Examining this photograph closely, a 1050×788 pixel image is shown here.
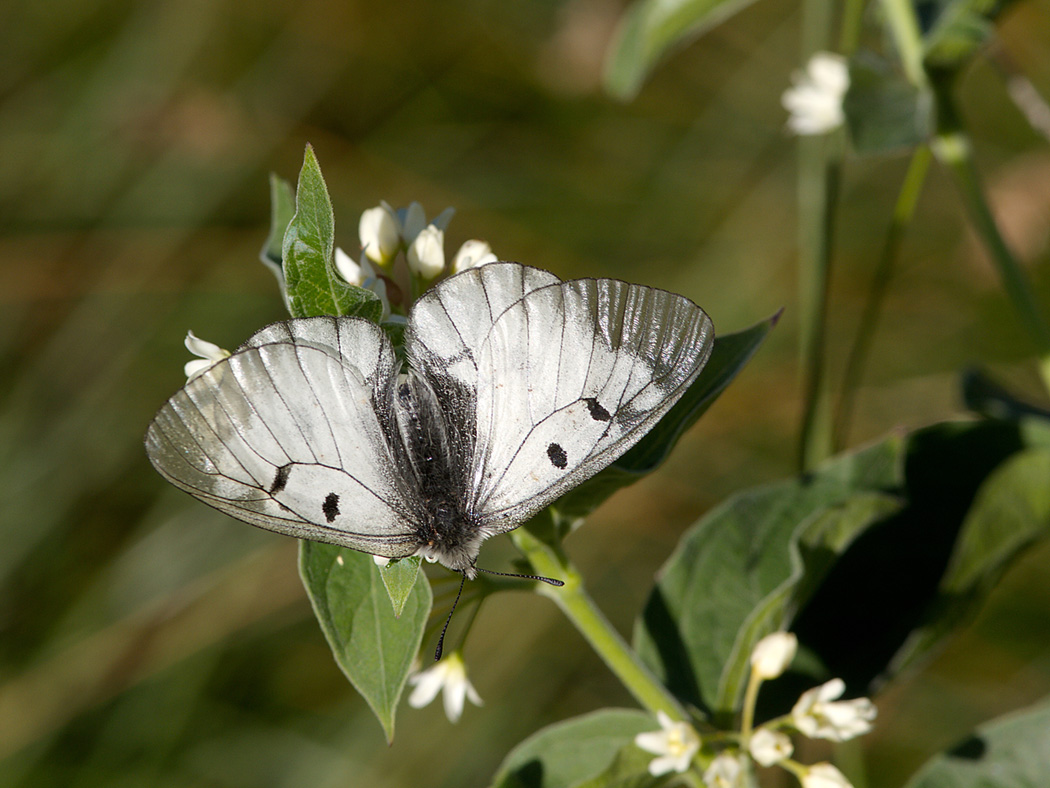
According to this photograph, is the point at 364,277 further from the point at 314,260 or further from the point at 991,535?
the point at 991,535

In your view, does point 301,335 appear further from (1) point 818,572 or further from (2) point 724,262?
(2) point 724,262

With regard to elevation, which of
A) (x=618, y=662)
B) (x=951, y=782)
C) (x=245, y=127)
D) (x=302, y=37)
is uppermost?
(x=302, y=37)

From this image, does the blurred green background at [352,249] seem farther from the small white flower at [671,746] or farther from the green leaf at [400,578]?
the green leaf at [400,578]

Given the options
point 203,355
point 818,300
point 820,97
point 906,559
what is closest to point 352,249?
point 820,97

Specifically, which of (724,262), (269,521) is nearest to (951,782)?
(269,521)

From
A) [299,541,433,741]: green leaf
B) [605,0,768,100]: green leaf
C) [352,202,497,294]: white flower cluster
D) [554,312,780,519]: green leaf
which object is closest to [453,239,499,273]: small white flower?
[352,202,497,294]: white flower cluster

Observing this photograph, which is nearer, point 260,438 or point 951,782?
point 260,438

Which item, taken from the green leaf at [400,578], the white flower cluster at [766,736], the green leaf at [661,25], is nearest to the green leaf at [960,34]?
the green leaf at [661,25]

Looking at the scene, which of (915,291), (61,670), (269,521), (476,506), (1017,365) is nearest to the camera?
(269,521)
